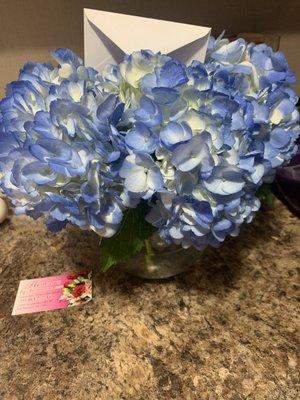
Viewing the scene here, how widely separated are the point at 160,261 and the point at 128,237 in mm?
146

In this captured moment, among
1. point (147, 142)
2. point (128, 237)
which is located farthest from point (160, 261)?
point (147, 142)

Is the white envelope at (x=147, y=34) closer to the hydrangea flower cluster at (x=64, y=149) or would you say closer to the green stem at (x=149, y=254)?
the hydrangea flower cluster at (x=64, y=149)

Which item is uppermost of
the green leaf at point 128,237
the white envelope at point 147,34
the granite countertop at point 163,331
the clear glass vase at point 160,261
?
the white envelope at point 147,34

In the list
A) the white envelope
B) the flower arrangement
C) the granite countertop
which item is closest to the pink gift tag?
the granite countertop

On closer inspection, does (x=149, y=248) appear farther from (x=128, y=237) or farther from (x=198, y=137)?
(x=198, y=137)

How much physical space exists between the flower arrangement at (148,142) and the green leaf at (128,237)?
0.15ft

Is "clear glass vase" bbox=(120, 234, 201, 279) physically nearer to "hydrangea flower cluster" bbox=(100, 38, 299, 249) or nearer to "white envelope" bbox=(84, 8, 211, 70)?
"hydrangea flower cluster" bbox=(100, 38, 299, 249)

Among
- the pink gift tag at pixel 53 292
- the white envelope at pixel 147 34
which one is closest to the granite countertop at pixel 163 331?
the pink gift tag at pixel 53 292

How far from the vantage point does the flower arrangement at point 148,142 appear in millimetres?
409

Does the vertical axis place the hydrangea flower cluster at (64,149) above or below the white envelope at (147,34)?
below

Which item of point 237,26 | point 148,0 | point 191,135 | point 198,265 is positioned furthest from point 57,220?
point 237,26

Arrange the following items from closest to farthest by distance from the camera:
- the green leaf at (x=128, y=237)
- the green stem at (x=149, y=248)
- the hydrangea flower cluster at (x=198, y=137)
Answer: the hydrangea flower cluster at (x=198, y=137), the green leaf at (x=128, y=237), the green stem at (x=149, y=248)

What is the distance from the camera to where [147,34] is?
1.65 ft

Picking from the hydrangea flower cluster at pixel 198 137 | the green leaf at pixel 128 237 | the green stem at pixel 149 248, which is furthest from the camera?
the green stem at pixel 149 248
